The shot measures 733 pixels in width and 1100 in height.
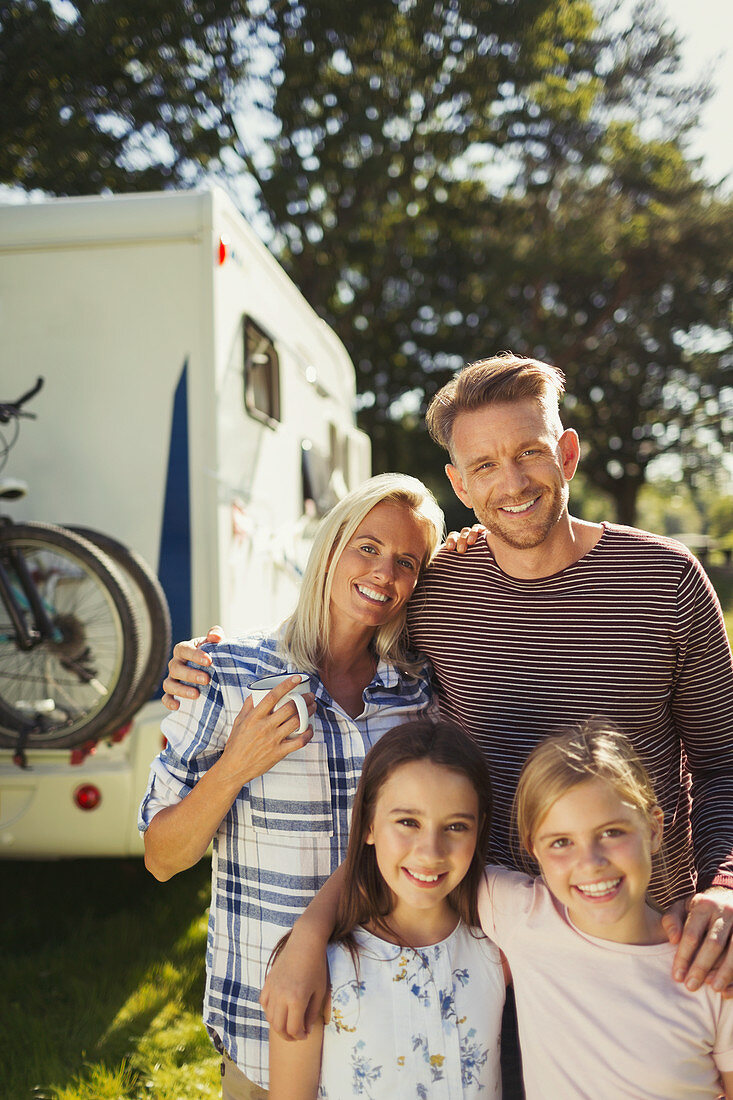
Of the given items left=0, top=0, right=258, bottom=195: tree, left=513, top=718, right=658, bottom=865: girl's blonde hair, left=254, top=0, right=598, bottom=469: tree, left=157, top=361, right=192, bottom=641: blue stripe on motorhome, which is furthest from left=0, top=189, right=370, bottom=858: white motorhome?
left=254, top=0, right=598, bottom=469: tree

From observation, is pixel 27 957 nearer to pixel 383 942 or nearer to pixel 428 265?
pixel 383 942

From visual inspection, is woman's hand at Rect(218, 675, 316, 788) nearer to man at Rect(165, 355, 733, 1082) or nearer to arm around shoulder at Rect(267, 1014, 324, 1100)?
man at Rect(165, 355, 733, 1082)

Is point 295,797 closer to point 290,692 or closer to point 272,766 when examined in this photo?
point 272,766

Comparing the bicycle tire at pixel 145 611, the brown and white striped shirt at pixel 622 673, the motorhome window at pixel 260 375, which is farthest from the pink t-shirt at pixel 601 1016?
the motorhome window at pixel 260 375

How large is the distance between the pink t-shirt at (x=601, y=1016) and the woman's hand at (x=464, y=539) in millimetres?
867

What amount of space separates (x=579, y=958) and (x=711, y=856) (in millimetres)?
388

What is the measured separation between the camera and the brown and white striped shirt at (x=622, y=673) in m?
1.94

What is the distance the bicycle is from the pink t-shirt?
197 centimetres

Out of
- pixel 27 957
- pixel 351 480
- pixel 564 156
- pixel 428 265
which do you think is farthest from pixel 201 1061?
pixel 564 156

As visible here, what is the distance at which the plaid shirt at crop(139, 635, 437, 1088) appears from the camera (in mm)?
1828

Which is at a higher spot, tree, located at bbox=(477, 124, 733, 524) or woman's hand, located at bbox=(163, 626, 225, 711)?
tree, located at bbox=(477, 124, 733, 524)

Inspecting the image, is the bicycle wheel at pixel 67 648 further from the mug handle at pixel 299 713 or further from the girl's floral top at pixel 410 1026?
the girl's floral top at pixel 410 1026

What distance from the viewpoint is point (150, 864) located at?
1.92 meters

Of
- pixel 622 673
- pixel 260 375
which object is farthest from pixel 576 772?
pixel 260 375
